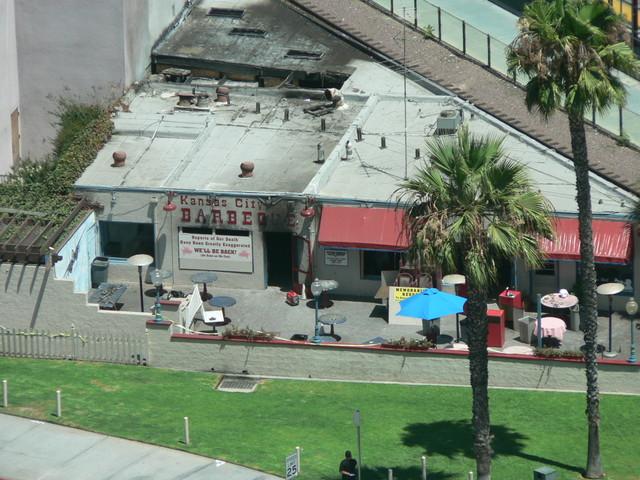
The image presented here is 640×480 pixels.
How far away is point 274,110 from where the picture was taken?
59.3 metres

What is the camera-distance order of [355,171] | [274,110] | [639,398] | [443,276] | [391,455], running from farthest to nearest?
[274,110], [355,171], [443,276], [639,398], [391,455]

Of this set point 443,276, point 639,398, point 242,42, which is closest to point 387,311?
point 443,276

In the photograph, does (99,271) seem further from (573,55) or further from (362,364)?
(573,55)

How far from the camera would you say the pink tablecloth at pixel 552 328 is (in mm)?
48781

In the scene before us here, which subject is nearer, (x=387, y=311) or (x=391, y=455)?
(x=391, y=455)

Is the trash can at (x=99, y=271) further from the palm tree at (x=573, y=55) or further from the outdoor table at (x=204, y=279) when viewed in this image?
the palm tree at (x=573, y=55)

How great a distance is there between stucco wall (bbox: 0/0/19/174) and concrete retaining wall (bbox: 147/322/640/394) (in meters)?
14.3

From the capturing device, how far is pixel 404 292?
2034 inches

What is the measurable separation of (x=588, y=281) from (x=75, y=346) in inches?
713

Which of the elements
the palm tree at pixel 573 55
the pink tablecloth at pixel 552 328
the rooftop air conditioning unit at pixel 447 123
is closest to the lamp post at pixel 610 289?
the pink tablecloth at pixel 552 328

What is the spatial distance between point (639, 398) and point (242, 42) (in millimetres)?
25040

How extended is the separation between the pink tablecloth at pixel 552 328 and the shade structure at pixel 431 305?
2710mm

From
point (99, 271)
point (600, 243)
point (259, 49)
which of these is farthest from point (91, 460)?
point (259, 49)

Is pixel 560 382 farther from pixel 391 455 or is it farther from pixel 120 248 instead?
pixel 120 248
